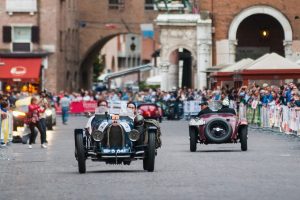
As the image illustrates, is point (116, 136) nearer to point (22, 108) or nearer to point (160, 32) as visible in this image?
point (22, 108)

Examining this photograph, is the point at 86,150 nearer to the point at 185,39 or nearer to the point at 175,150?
the point at 175,150

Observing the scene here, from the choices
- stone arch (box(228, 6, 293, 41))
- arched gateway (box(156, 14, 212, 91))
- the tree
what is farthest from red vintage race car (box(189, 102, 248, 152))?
the tree

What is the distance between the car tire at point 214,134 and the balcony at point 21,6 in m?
56.0

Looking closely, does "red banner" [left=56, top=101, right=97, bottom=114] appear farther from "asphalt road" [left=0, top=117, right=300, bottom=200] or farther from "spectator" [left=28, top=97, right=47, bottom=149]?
"asphalt road" [left=0, top=117, right=300, bottom=200]

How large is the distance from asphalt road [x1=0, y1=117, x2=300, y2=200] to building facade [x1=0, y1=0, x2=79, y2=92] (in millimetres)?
51995

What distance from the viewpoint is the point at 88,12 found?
338 feet

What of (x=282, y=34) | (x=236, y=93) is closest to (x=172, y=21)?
(x=282, y=34)

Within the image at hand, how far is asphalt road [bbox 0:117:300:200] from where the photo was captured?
61.2 ft

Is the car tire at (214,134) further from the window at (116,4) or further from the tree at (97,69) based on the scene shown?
the tree at (97,69)

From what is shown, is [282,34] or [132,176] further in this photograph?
[282,34]

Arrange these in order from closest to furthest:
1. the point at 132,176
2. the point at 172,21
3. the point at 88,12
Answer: the point at 132,176, the point at 172,21, the point at 88,12

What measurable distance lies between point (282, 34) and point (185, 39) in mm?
5847

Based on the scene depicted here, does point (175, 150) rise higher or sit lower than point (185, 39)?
lower

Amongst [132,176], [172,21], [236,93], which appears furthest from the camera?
[172,21]
